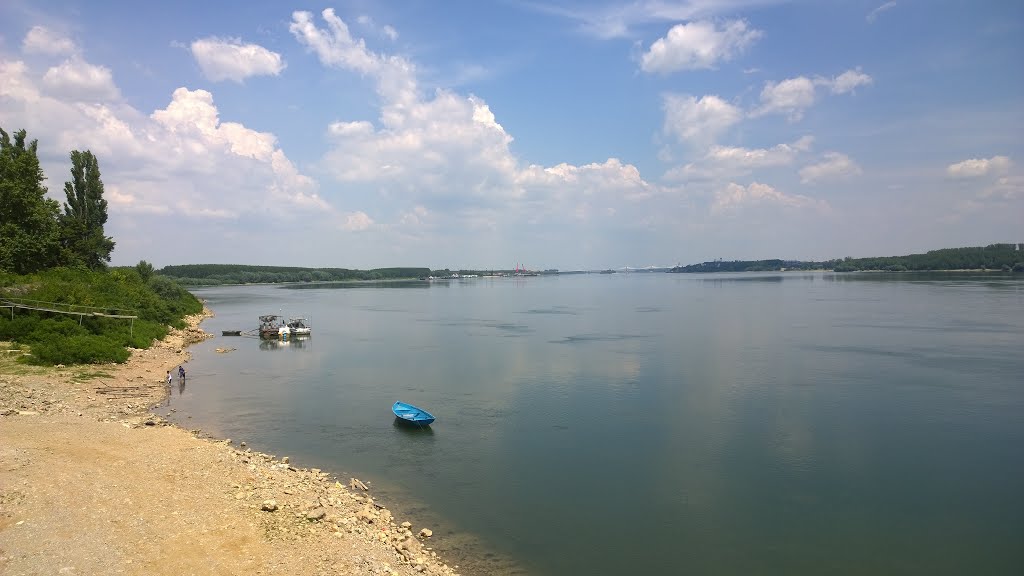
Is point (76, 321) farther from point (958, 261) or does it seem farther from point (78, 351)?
point (958, 261)

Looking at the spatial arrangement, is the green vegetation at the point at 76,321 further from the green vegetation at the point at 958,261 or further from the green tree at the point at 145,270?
the green vegetation at the point at 958,261

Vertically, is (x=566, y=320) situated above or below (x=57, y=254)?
below

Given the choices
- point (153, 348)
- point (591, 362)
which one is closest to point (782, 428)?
point (591, 362)

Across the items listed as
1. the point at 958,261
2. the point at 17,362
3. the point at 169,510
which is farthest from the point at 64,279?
the point at 958,261

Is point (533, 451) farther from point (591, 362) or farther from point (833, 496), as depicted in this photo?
point (591, 362)

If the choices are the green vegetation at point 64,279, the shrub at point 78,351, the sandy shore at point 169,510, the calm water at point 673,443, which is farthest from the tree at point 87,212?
the sandy shore at point 169,510

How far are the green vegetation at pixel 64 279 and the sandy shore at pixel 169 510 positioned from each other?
10.2 meters

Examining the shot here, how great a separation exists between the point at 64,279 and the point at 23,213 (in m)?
4.39

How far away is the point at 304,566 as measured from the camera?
9078 mm

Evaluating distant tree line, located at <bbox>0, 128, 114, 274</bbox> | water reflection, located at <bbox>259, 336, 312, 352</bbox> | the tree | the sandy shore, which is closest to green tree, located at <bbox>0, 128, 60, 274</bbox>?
distant tree line, located at <bbox>0, 128, 114, 274</bbox>

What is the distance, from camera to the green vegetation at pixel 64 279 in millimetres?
25750

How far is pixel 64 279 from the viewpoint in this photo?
Result: 108 feet

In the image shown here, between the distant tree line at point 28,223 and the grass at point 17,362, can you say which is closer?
the grass at point 17,362

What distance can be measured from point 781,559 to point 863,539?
233cm
